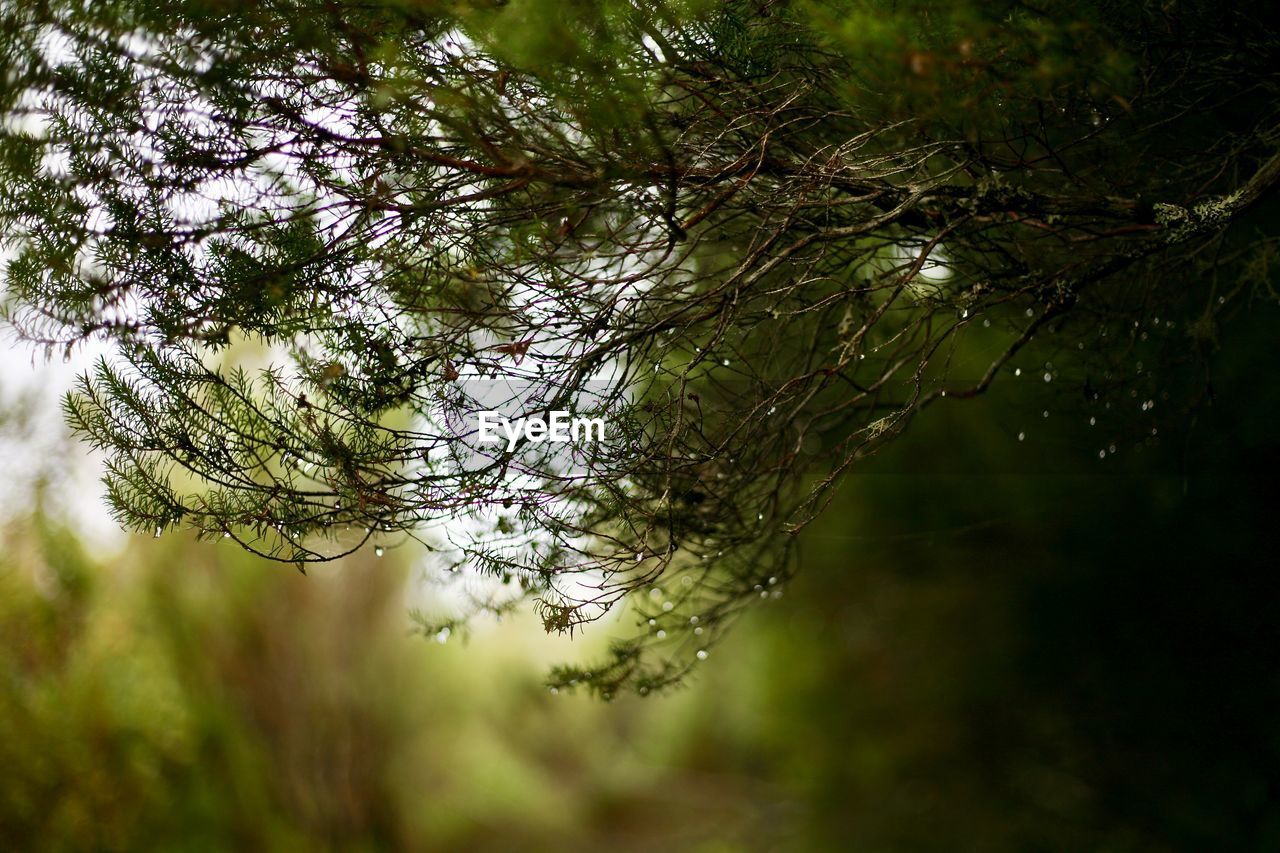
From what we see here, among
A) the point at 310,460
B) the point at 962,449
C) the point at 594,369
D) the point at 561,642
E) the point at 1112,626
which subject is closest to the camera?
the point at 310,460

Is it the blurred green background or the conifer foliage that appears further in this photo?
the blurred green background

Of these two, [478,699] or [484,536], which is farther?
[478,699]

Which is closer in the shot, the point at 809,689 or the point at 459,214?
the point at 459,214

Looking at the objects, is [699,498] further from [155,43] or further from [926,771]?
[926,771]

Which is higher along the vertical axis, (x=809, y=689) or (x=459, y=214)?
(x=459, y=214)

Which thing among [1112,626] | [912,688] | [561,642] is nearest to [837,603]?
[912,688]

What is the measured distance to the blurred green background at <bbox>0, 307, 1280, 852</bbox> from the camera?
7.07 ft

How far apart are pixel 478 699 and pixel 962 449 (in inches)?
87.1

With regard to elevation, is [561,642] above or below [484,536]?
above

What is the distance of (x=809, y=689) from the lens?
10.1 ft

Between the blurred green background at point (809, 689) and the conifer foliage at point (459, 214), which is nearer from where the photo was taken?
the conifer foliage at point (459, 214)

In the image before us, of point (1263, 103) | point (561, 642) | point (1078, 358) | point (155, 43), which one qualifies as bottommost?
point (1078, 358)

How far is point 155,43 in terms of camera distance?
0.96 m

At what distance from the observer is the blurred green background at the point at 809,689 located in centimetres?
216
